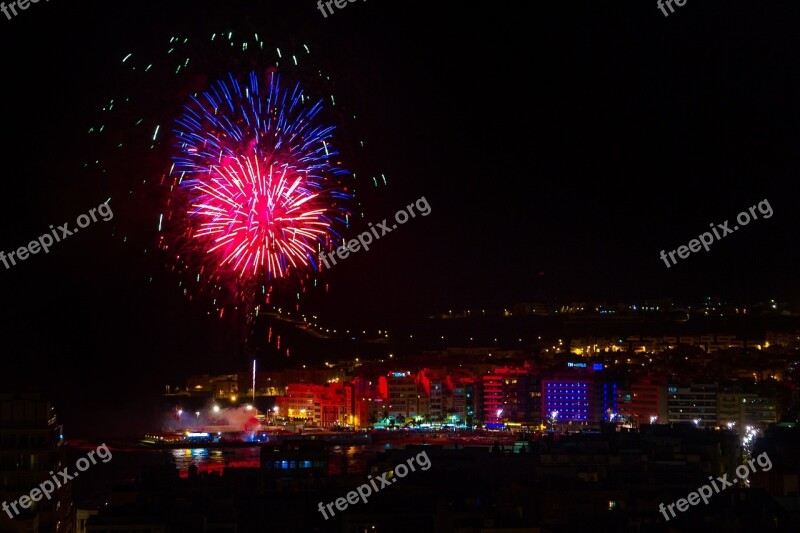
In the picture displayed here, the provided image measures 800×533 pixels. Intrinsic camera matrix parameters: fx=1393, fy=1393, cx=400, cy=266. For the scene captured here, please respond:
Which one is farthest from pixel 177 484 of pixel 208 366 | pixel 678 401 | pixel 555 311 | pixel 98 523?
pixel 555 311

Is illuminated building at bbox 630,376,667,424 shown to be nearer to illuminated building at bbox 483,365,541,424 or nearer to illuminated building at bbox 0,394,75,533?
illuminated building at bbox 483,365,541,424

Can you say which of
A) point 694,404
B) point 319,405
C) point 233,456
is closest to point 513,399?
point 319,405

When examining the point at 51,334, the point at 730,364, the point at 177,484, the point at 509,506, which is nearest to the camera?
the point at 509,506

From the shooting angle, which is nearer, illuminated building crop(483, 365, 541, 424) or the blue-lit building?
the blue-lit building

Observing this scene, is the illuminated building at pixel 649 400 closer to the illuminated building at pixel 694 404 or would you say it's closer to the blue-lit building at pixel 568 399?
the illuminated building at pixel 694 404

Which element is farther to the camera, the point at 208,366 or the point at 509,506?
the point at 208,366

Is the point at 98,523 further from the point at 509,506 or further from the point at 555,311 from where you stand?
the point at 555,311

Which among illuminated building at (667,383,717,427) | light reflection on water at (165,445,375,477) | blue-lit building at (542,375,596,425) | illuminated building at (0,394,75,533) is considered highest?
blue-lit building at (542,375,596,425)

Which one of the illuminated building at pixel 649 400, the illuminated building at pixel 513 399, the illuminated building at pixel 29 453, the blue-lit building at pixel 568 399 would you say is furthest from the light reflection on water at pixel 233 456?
the illuminated building at pixel 29 453

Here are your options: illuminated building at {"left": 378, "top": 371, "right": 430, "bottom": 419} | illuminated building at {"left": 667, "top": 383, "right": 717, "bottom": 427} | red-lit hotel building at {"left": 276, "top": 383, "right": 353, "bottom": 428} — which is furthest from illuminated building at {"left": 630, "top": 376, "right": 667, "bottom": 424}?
red-lit hotel building at {"left": 276, "top": 383, "right": 353, "bottom": 428}

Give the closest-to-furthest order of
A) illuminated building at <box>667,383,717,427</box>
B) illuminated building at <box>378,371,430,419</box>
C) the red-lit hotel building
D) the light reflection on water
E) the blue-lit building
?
the light reflection on water < illuminated building at <box>667,383,717,427</box> < the blue-lit building < illuminated building at <box>378,371,430,419</box> < the red-lit hotel building

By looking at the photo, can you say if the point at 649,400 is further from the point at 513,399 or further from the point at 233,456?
the point at 233,456
